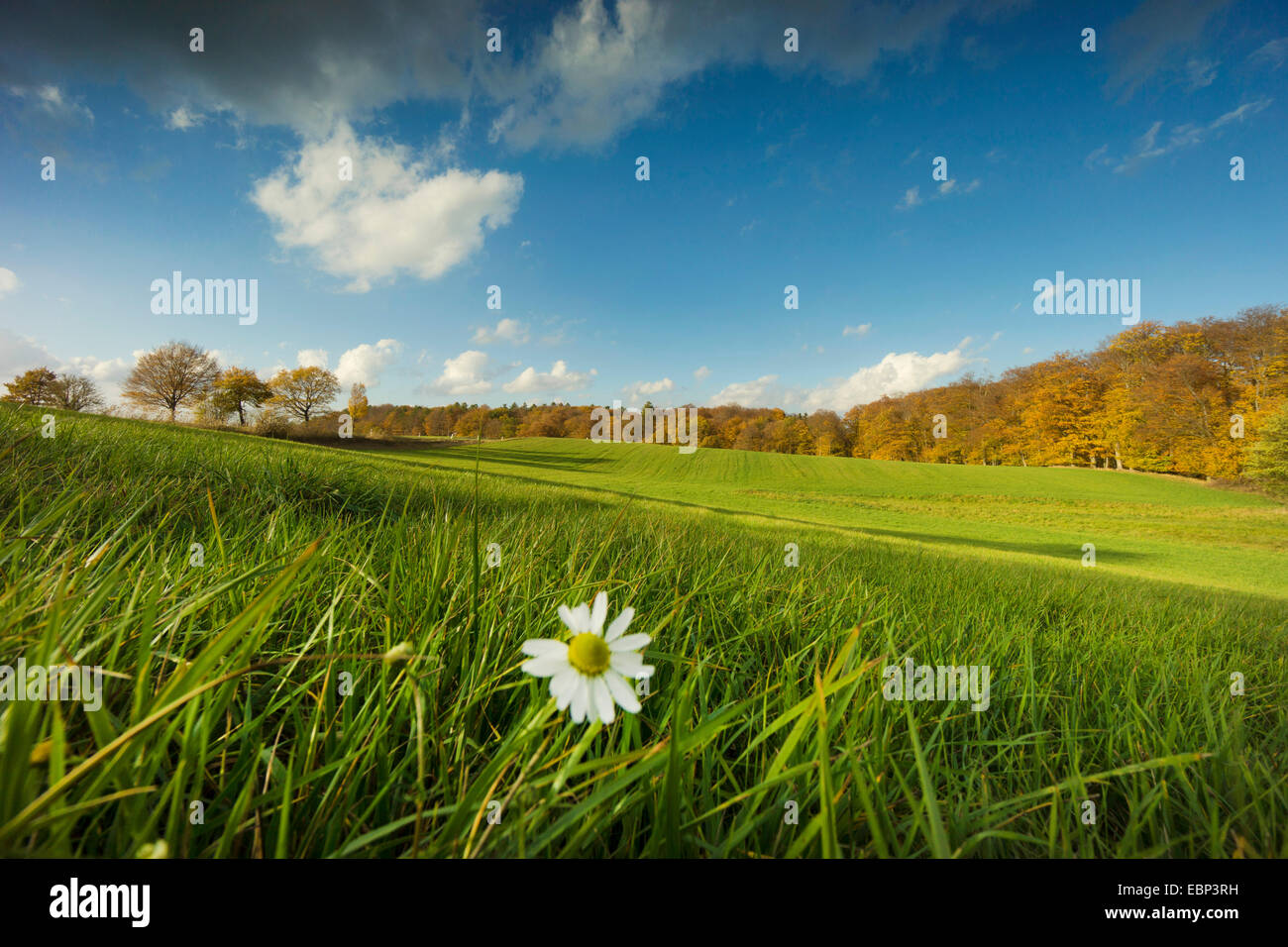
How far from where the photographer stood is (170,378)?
114ft

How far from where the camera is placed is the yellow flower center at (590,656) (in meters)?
0.61

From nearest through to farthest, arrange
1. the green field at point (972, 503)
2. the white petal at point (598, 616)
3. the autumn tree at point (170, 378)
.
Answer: the white petal at point (598, 616) < the green field at point (972, 503) < the autumn tree at point (170, 378)

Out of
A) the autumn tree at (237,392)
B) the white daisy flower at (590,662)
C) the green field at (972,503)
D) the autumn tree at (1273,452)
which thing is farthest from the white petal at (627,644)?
the autumn tree at (237,392)

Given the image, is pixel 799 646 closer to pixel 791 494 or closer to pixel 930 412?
pixel 791 494

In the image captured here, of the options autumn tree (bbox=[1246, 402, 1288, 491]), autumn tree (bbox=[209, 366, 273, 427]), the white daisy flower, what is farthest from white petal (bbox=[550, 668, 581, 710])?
autumn tree (bbox=[209, 366, 273, 427])

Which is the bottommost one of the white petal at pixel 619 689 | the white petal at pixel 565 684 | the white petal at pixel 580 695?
the white petal at pixel 580 695

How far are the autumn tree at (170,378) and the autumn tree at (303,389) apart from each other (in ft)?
33.5

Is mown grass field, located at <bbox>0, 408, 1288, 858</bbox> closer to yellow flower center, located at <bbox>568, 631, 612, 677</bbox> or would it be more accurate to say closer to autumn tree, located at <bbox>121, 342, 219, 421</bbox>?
yellow flower center, located at <bbox>568, 631, 612, 677</bbox>

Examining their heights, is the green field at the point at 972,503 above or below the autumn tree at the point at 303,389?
below

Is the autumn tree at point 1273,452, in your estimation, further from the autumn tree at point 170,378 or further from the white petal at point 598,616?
the autumn tree at point 170,378

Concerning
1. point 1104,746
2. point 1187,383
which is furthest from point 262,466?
point 1187,383

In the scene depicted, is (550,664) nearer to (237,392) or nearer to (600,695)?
(600,695)

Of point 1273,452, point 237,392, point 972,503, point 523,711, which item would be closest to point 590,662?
point 523,711

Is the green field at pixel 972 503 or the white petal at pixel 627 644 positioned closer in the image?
the white petal at pixel 627 644
